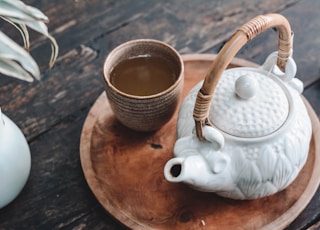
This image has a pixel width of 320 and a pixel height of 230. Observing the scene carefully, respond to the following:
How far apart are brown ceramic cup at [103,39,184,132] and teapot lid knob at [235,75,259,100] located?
131 millimetres

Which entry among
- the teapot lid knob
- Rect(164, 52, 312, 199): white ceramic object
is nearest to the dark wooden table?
Rect(164, 52, 312, 199): white ceramic object

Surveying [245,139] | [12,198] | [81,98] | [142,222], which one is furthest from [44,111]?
[245,139]

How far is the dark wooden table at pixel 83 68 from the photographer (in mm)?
804

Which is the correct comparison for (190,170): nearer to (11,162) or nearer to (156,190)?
(156,190)

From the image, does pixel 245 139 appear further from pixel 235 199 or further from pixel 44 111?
pixel 44 111

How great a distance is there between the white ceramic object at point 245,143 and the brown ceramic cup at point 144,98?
82mm

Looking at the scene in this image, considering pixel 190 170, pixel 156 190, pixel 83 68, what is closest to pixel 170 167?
pixel 190 170

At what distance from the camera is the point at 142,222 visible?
75 centimetres

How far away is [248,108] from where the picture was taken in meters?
0.69

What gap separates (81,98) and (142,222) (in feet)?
1.00

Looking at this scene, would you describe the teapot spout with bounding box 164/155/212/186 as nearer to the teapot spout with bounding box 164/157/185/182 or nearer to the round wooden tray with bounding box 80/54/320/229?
the teapot spout with bounding box 164/157/185/182

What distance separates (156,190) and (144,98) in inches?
5.9

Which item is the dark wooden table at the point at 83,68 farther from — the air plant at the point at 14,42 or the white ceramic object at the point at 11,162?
the air plant at the point at 14,42

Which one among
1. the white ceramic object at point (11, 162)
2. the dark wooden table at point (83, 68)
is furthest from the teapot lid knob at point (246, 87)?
the white ceramic object at point (11, 162)
